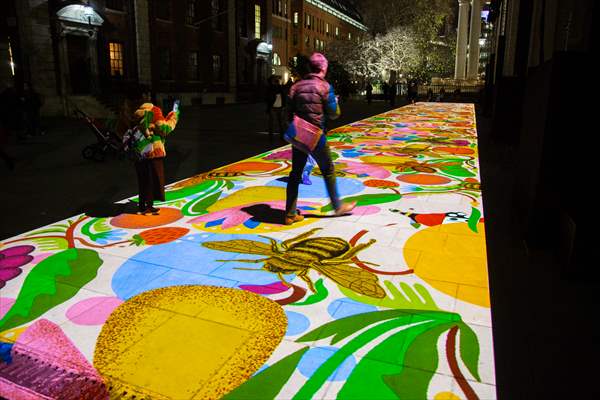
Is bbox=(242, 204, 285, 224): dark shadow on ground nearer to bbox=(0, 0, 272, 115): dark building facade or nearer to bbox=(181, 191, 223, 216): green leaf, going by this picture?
bbox=(181, 191, 223, 216): green leaf

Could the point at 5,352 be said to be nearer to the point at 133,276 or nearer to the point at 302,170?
the point at 133,276

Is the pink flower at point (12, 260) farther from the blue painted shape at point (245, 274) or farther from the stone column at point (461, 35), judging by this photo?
the stone column at point (461, 35)

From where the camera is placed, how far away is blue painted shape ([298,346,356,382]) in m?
2.88

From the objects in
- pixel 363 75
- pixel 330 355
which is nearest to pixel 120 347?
pixel 330 355

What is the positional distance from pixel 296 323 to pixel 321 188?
4.74 meters

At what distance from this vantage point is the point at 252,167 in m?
9.96

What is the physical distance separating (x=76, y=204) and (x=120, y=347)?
4469 mm

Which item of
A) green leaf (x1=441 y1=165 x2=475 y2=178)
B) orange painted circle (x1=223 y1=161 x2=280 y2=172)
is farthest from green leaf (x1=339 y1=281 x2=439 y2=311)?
orange painted circle (x1=223 y1=161 x2=280 y2=172)

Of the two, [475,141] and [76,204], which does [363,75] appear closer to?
[475,141]

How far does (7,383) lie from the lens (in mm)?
2855

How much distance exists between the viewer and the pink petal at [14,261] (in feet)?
15.3

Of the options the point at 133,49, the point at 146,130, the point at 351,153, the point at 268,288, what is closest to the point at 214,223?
the point at 146,130

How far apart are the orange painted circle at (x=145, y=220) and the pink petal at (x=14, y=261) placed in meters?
1.24

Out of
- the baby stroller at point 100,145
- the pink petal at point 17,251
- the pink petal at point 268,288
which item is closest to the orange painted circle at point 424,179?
the pink petal at point 268,288
